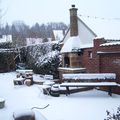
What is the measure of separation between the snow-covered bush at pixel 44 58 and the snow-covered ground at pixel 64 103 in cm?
630

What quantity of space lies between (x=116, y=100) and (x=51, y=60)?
10.6 metres

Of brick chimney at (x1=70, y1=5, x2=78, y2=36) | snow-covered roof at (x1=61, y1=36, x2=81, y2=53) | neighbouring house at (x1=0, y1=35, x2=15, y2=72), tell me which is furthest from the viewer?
neighbouring house at (x1=0, y1=35, x2=15, y2=72)

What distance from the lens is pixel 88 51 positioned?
58.2 ft

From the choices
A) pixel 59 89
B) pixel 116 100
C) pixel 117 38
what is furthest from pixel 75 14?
pixel 116 100

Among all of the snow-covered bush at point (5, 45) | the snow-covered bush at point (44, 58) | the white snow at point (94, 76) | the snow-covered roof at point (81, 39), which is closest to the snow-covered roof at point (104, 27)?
the snow-covered roof at point (81, 39)

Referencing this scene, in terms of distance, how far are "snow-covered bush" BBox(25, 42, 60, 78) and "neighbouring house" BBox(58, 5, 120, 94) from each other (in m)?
1.46

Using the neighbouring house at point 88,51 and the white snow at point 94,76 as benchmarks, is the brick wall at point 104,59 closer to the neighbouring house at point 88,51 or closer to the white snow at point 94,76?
the neighbouring house at point 88,51

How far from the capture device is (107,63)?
1498 centimetres

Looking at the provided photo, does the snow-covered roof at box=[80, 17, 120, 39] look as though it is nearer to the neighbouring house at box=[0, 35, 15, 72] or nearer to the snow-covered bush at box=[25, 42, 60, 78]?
the snow-covered bush at box=[25, 42, 60, 78]

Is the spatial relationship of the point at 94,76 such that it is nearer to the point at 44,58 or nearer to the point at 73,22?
the point at 73,22

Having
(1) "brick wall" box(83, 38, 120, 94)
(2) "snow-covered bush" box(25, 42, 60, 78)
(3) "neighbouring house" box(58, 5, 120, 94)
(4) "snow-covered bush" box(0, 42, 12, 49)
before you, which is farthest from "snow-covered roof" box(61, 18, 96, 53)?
(4) "snow-covered bush" box(0, 42, 12, 49)

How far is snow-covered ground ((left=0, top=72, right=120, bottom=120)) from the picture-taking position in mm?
10383

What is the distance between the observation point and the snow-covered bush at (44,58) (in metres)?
22.3

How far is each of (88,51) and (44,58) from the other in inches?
268
